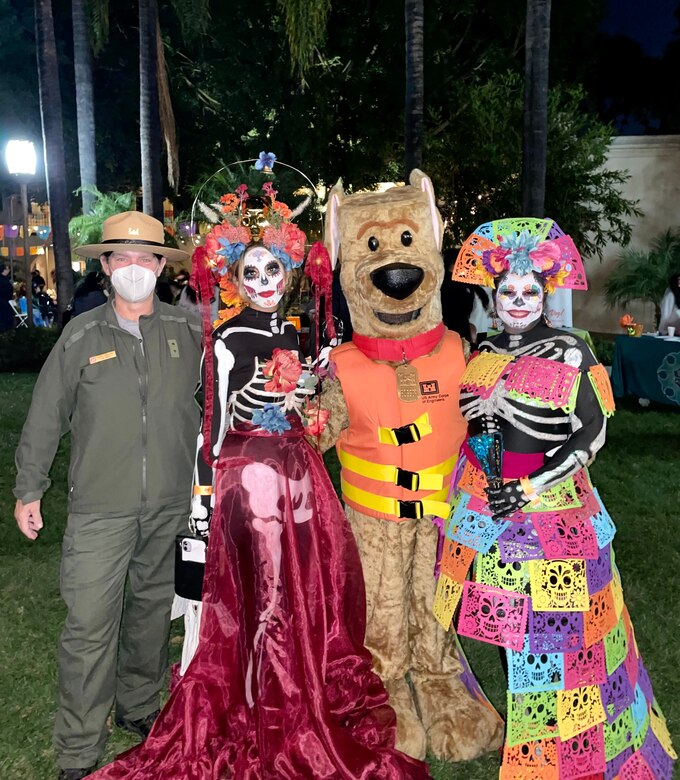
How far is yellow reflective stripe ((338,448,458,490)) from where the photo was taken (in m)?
3.41

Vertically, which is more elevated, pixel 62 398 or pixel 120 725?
pixel 62 398

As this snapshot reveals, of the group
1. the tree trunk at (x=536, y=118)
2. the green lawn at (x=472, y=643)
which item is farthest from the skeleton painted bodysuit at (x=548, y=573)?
the tree trunk at (x=536, y=118)

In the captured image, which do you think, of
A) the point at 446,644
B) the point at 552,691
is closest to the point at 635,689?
the point at 552,691

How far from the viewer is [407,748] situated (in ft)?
11.0

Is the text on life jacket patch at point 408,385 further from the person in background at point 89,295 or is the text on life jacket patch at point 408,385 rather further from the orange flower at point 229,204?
the person in background at point 89,295

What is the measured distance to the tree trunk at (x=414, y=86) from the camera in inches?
433

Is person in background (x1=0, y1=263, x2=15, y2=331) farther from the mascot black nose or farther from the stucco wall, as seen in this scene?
the stucco wall

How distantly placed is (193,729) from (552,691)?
1.35m

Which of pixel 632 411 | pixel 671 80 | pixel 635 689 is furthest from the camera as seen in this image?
pixel 671 80

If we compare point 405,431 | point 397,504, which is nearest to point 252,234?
point 405,431

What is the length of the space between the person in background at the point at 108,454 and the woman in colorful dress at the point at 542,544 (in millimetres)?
1172

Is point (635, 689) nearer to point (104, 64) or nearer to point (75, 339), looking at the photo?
point (75, 339)

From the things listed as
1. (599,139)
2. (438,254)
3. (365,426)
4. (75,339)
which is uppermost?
(599,139)

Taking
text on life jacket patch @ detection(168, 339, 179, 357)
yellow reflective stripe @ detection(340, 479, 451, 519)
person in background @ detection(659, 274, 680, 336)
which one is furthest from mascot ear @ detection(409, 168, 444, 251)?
person in background @ detection(659, 274, 680, 336)
